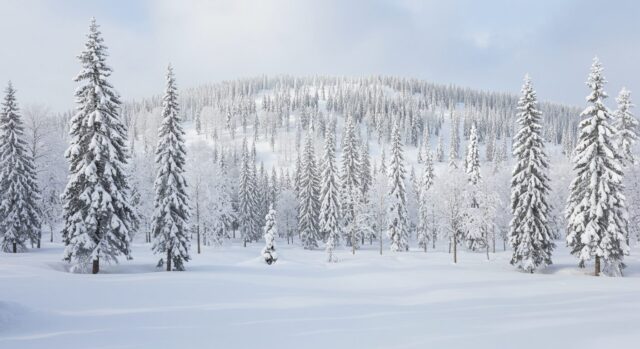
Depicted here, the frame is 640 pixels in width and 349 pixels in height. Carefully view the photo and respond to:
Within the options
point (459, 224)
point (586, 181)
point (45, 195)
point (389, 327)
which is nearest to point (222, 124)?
point (45, 195)

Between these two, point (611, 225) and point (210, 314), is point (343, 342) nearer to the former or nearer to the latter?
point (210, 314)

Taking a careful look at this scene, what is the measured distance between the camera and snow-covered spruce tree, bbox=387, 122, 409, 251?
60688mm

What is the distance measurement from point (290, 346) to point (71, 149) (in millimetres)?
22618

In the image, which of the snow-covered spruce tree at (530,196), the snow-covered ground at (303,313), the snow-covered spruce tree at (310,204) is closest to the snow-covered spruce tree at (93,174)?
the snow-covered ground at (303,313)

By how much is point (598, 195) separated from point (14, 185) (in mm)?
50214

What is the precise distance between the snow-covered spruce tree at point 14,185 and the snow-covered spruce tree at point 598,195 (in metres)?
47.6

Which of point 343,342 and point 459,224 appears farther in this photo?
point 459,224

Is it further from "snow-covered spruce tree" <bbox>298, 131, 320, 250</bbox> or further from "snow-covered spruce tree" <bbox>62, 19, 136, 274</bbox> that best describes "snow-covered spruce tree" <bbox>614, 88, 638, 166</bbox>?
"snow-covered spruce tree" <bbox>62, 19, 136, 274</bbox>

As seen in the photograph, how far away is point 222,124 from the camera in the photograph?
195750 mm

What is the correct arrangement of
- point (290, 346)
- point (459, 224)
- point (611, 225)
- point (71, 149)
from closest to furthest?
1. point (290, 346)
2. point (71, 149)
3. point (611, 225)
4. point (459, 224)

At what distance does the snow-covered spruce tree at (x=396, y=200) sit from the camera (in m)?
60.7

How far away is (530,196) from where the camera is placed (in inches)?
1454

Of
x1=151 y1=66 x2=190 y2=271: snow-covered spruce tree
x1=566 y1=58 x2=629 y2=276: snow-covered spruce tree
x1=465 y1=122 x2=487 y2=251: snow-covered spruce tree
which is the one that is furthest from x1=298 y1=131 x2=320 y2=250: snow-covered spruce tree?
x1=566 y1=58 x2=629 y2=276: snow-covered spruce tree

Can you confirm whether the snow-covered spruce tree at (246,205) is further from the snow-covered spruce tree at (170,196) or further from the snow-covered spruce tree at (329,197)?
the snow-covered spruce tree at (170,196)
